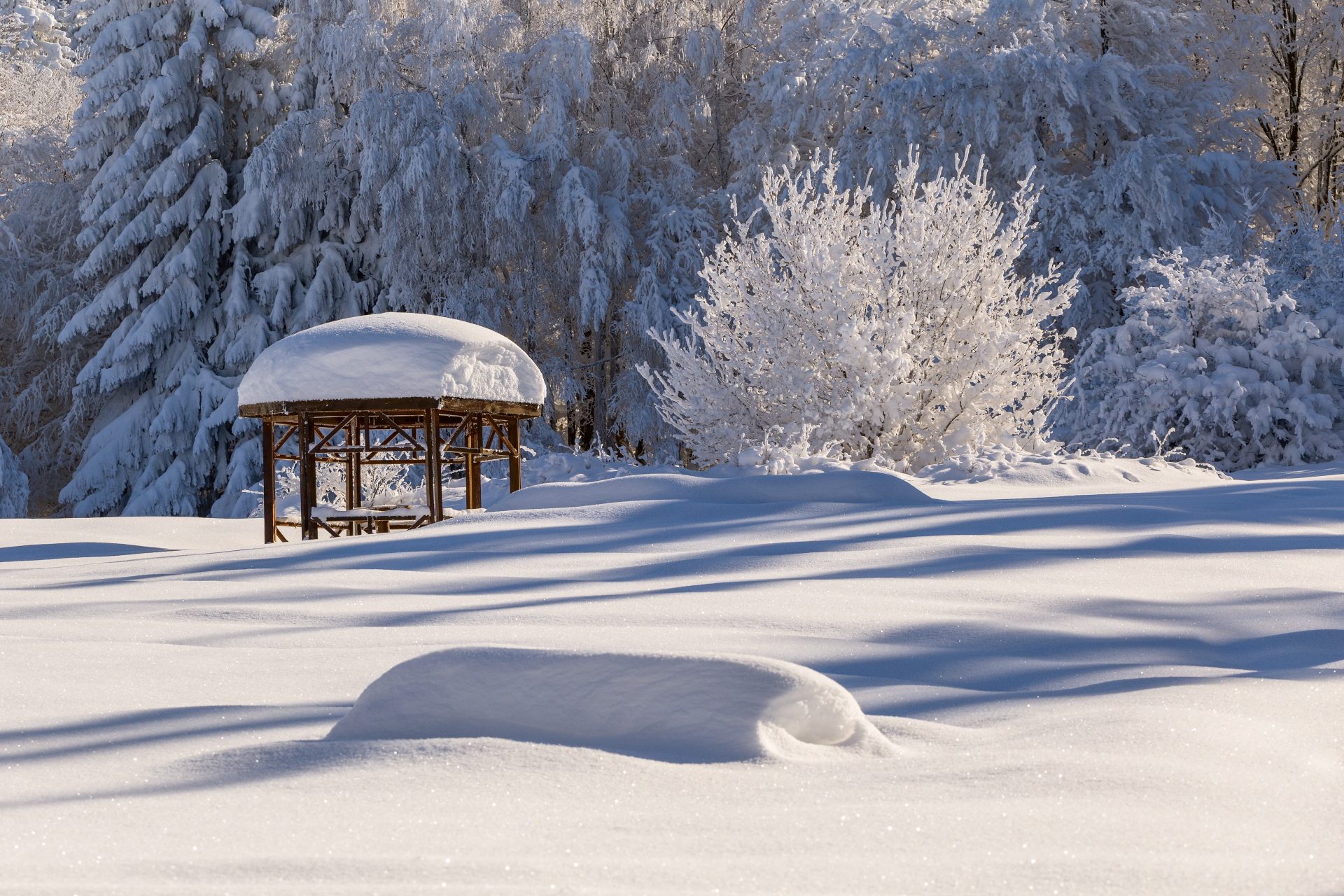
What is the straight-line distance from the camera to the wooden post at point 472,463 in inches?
487

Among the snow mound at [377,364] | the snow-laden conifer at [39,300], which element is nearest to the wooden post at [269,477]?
the snow mound at [377,364]

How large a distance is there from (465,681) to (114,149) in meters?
22.0

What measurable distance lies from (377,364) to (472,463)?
108 inches

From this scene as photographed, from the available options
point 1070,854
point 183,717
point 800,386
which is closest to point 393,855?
point 1070,854

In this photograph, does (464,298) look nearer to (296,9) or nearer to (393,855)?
(296,9)

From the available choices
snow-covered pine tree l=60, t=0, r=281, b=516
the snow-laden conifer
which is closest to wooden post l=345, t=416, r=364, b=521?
snow-covered pine tree l=60, t=0, r=281, b=516

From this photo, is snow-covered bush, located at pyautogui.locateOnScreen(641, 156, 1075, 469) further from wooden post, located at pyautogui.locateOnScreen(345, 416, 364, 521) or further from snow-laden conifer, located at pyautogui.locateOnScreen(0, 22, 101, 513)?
snow-laden conifer, located at pyautogui.locateOnScreen(0, 22, 101, 513)

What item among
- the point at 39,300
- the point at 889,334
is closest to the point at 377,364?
the point at 889,334

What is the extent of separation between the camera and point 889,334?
9758 millimetres

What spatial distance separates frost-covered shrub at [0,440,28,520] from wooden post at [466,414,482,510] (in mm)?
10486

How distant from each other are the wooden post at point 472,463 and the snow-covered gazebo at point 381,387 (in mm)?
88

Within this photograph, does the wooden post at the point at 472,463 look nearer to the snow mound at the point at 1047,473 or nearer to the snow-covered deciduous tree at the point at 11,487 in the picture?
the snow mound at the point at 1047,473

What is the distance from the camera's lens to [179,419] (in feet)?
66.2

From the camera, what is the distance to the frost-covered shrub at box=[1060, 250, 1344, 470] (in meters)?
13.0
